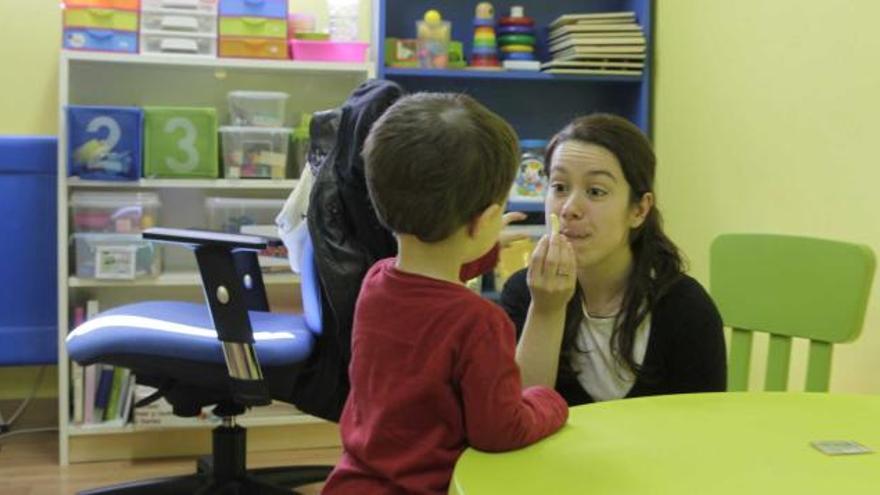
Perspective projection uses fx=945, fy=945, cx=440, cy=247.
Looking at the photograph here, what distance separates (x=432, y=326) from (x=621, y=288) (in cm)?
63

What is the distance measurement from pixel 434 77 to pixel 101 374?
1354 mm

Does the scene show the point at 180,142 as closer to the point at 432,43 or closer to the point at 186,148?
the point at 186,148

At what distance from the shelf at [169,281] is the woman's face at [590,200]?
151 cm

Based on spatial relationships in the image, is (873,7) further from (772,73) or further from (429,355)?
(429,355)

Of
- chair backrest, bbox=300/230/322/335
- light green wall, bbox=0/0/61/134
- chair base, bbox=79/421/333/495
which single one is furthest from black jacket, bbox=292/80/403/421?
light green wall, bbox=0/0/61/134

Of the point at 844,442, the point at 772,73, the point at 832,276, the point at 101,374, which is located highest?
the point at 772,73

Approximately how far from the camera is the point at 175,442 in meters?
2.82

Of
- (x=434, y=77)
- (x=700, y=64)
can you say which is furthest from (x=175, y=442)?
(x=700, y=64)

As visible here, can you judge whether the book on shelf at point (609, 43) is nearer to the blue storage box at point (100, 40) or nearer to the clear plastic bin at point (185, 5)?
the clear plastic bin at point (185, 5)

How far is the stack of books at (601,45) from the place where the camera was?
2.87 m

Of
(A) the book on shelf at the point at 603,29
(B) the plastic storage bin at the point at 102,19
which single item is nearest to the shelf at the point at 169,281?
(B) the plastic storage bin at the point at 102,19

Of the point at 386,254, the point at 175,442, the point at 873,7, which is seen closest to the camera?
the point at 873,7

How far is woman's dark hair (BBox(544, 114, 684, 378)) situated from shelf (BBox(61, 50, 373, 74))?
1.45 meters

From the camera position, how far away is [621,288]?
1.49m
